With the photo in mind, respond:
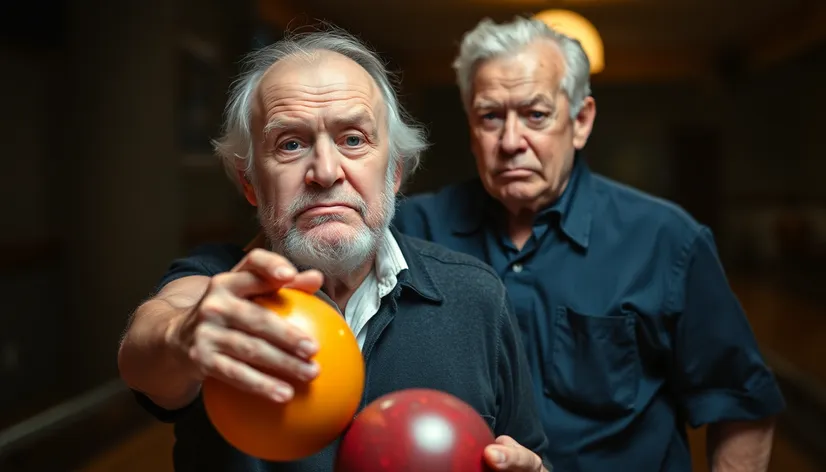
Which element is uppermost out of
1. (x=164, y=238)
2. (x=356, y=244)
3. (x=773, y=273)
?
(x=356, y=244)

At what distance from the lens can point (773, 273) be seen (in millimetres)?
9969

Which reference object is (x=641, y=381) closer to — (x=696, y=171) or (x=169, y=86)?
(x=169, y=86)

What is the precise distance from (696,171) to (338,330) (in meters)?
10.7

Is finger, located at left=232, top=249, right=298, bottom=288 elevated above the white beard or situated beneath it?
elevated above

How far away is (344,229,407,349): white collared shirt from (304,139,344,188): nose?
209mm

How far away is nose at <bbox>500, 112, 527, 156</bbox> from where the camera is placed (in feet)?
7.05

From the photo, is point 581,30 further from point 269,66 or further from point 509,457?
point 509,457

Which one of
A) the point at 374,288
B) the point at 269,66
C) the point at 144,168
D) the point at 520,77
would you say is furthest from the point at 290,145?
the point at 144,168

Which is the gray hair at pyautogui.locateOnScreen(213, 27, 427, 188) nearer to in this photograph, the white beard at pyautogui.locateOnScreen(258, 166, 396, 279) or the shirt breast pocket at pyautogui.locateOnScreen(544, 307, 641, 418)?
the white beard at pyautogui.locateOnScreen(258, 166, 396, 279)

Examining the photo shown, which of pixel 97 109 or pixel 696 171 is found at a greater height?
pixel 97 109

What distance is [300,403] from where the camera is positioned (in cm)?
112

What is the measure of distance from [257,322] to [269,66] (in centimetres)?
81

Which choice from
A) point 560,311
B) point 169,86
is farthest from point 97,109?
point 560,311

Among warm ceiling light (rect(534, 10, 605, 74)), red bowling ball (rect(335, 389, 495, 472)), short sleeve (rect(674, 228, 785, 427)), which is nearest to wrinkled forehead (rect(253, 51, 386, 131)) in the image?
red bowling ball (rect(335, 389, 495, 472))
